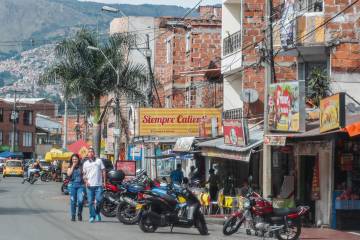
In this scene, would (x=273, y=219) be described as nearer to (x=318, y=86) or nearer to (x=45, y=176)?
(x=318, y=86)

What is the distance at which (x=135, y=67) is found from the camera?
45.7 metres

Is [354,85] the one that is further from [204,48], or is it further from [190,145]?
[204,48]

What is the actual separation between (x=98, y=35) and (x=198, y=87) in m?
6.42

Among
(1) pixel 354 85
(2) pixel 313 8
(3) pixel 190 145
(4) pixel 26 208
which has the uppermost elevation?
(2) pixel 313 8

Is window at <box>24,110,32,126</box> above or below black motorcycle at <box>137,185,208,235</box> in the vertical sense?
above

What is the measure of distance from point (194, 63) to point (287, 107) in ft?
76.6

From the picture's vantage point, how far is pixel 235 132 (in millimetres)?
25484

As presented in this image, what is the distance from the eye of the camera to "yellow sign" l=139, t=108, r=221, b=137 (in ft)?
114

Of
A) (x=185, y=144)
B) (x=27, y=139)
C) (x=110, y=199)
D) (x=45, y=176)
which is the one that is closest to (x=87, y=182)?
(x=110, y=199)

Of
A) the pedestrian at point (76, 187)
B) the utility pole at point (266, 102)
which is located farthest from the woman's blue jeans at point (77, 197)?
the utility pole at point (266, 102)

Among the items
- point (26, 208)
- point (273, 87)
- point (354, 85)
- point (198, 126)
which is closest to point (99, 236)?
point (273, 87)

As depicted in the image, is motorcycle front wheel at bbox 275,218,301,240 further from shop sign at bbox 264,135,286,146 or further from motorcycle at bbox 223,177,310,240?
shop sign at bbox 264,135,286,146

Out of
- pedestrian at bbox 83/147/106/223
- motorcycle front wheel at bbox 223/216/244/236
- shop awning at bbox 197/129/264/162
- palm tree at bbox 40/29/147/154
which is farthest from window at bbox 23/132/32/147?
motorcycle front wheel at bbox 223/216/244/236

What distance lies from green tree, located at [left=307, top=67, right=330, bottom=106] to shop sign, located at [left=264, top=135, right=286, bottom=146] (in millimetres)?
4723
